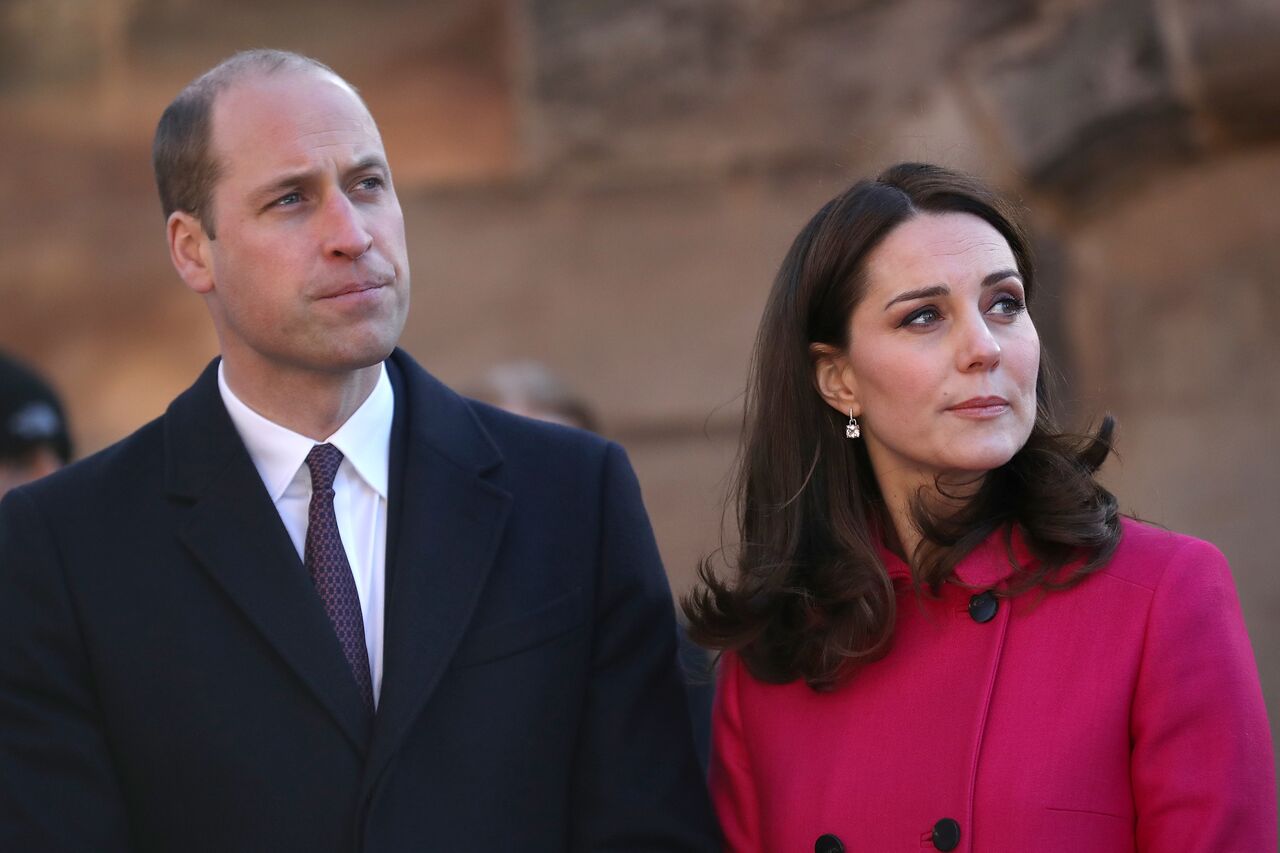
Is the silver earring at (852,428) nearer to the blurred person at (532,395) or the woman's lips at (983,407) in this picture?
the woman's lips at (983,407)

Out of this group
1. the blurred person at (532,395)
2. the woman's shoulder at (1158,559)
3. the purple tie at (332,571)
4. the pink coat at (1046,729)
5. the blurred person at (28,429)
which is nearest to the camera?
the pink coat at (1046,729)

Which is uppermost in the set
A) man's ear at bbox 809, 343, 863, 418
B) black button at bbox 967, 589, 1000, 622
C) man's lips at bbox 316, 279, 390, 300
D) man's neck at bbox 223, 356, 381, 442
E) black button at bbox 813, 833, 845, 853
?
man's lips at bbox 316, 279, 390, 300

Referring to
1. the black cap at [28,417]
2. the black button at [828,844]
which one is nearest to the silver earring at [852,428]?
the black button at [828,844]

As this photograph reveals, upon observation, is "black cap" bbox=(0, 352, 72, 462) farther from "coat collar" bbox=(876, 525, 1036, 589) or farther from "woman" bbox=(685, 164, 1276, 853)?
"coat collar" bbox=(876, 525, 1036, 589)

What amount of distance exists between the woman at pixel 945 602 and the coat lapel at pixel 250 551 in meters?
0.67

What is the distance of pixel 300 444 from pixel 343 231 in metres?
0.35

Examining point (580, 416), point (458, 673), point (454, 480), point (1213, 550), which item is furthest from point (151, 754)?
point (580, 416)

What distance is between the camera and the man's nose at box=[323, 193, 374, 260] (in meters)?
2.65

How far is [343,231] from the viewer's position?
2.66 metres

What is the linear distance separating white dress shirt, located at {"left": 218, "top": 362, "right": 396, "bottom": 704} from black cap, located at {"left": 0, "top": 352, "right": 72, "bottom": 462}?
1597 mm

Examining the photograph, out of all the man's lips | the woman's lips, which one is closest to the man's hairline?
the man's lips

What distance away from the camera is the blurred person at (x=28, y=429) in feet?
13.5

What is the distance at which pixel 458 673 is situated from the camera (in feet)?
8.46

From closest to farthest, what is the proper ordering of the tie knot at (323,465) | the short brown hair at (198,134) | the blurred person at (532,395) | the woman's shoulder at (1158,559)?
the woman's shoulder at (1158,559)
the tie knot at (323,465)
the short brown hair at (198,134)
the blurred person at (532,395)
